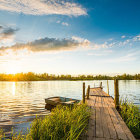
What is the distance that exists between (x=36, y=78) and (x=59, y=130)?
170382 millimetres

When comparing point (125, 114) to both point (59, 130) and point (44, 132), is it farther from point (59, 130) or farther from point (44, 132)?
point (44, 132)

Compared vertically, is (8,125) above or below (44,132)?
below

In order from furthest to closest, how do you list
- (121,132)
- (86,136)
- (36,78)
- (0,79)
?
(36,78)
(0,79)
(121,132)
(86,136)

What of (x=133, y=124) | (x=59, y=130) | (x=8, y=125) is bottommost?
(x=8, y=125)

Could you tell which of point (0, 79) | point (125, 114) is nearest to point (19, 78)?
point (0, 79)

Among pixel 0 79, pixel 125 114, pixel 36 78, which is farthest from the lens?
pixel 36 78

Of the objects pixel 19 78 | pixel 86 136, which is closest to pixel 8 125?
pixel 86 136

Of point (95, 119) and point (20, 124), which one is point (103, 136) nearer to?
point (95, 119)

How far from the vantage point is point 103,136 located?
17.0 feet

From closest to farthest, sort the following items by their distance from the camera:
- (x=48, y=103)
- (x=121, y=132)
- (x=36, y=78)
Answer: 1. (x=121, y=132)
2. (x=48, y=103)
3. (x=36, y=78)

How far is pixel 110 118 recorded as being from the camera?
24.2ft

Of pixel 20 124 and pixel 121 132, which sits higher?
pixel 121 132

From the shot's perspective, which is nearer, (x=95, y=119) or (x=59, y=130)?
(x=59, y=130)

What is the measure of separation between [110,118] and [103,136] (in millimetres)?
2441
